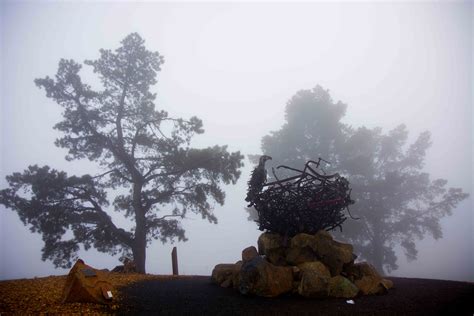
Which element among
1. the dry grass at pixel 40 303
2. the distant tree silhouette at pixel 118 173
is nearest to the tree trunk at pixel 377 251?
the distant tree silhouette at pixel 118 173

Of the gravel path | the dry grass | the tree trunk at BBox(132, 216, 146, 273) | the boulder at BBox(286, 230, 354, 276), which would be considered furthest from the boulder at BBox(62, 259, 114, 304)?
the tree trunk at BBox(132, 216, 146, 273)

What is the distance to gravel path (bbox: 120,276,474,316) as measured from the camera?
473 centimetres

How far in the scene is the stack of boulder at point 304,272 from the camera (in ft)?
19.0

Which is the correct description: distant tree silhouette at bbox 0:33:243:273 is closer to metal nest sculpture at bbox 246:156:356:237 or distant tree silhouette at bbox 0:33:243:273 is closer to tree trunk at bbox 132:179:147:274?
tree trunk at bbox 132:179:147:274

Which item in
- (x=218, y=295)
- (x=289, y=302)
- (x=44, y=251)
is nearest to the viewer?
(x=289, y=302)

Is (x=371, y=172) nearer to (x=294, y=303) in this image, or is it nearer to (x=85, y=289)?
(x=294, y=303)

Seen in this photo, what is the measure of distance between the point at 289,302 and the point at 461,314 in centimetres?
280

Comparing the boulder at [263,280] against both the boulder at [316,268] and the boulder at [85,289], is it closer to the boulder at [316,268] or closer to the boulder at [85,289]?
the boulder at [316,268]

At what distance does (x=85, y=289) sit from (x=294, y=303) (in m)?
4.07

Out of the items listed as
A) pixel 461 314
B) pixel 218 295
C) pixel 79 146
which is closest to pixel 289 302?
pixel 218 295

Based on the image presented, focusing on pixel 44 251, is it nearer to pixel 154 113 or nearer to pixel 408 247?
pixel 154 113

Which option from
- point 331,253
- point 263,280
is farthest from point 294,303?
point 331,253

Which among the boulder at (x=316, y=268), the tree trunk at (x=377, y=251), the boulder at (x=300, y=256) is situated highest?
the boulder at (x=300, y=256)

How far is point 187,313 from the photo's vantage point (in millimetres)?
4703
